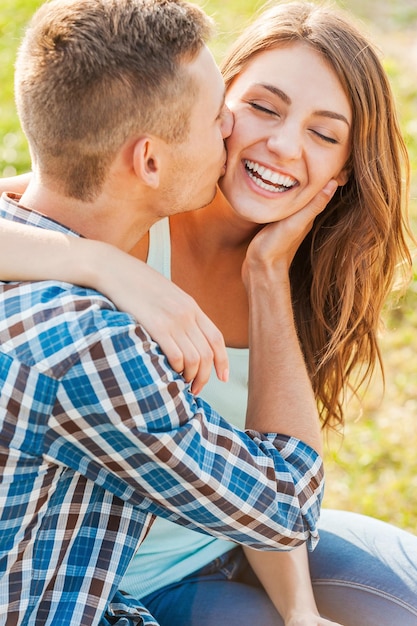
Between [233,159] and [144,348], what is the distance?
1.09 metres

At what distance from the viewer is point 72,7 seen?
2047 mm

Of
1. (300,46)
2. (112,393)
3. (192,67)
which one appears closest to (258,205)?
(300,46)

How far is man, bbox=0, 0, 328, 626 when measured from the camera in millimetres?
1820

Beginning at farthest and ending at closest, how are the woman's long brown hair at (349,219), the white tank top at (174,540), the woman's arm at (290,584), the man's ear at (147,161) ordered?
the woman's long brown hair at (349,219) < the white tank top at (174,540) < the woman's arm at (290,584) < the man's ear at (147,161)

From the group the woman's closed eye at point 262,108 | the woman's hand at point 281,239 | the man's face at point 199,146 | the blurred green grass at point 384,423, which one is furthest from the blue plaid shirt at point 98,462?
the blurred green grass at point 384,423

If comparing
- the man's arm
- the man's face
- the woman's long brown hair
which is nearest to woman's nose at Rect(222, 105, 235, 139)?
the woman's long brown hair

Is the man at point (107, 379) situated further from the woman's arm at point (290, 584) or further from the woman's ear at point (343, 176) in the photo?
the woman's ear at point (343, 176)

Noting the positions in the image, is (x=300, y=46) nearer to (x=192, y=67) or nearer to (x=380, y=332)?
(x=192, y=67)

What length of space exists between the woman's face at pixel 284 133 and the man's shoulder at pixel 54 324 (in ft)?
3.29

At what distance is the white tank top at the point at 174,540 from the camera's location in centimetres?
267

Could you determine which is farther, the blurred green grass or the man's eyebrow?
the blurred green grass

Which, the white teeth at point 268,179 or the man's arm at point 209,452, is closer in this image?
the man's arm at point 209,452

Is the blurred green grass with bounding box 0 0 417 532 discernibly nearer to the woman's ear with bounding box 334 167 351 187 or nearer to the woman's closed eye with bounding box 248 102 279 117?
the woman's closed eye with bounding box 248 102 279 117

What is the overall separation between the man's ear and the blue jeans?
1.25 metres
